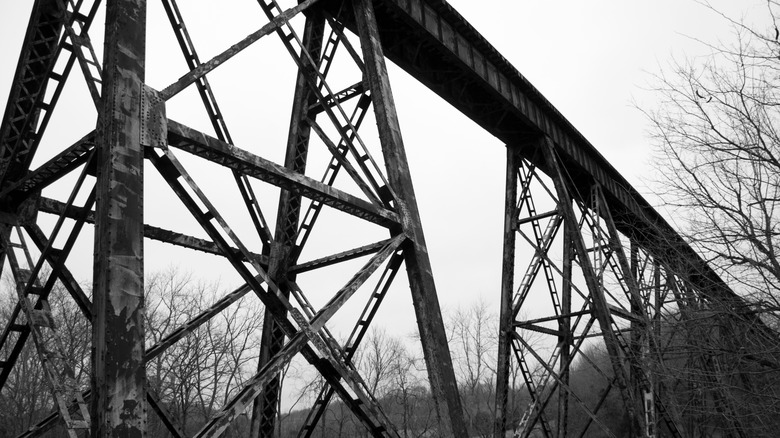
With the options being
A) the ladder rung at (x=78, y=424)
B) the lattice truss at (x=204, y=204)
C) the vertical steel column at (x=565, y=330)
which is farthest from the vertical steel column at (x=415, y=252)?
the vertical steel column at (x=565, y=330)

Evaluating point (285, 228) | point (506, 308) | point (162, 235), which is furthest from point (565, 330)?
point (162, 235)

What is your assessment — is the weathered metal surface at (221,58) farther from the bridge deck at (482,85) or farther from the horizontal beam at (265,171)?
the bridge deck at (482,85)

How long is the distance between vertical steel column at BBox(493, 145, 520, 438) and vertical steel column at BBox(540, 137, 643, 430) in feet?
2.36

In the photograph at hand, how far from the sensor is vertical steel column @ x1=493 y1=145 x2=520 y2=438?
9.16 m

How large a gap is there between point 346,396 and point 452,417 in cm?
87

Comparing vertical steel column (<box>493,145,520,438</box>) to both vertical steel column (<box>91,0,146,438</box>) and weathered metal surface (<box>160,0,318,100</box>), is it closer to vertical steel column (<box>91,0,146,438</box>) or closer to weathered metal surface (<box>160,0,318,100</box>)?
weathered metal surface (<box>160,0,318,100</box>)

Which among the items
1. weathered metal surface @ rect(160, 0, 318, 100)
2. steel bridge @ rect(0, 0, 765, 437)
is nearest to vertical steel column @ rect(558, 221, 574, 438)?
steel bridge @ rect(0, 0, 765, 437)

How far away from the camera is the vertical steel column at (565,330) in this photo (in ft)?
31.1

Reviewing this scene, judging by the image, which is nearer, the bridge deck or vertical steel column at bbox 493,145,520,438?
the bridge deck

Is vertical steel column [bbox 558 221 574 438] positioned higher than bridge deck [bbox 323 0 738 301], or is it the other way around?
bridge deck [bbox 323 0 738 301]

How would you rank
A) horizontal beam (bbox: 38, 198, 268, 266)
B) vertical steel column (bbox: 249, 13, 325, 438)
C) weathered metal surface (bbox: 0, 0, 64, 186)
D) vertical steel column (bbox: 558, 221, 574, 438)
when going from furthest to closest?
vertical steel column (bbox: 558, 221, 574, 438) < vertical steel column (bbox: 249, 13, 325, 438) < horizontal beam (bbox: 38, 198, 268, 266) < weathered metal surface (bbox: 0, 0, 64, 186)

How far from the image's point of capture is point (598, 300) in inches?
361

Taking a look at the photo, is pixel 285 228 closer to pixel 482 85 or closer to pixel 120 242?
pixel 120 242

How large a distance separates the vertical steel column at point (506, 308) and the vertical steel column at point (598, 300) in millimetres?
720
